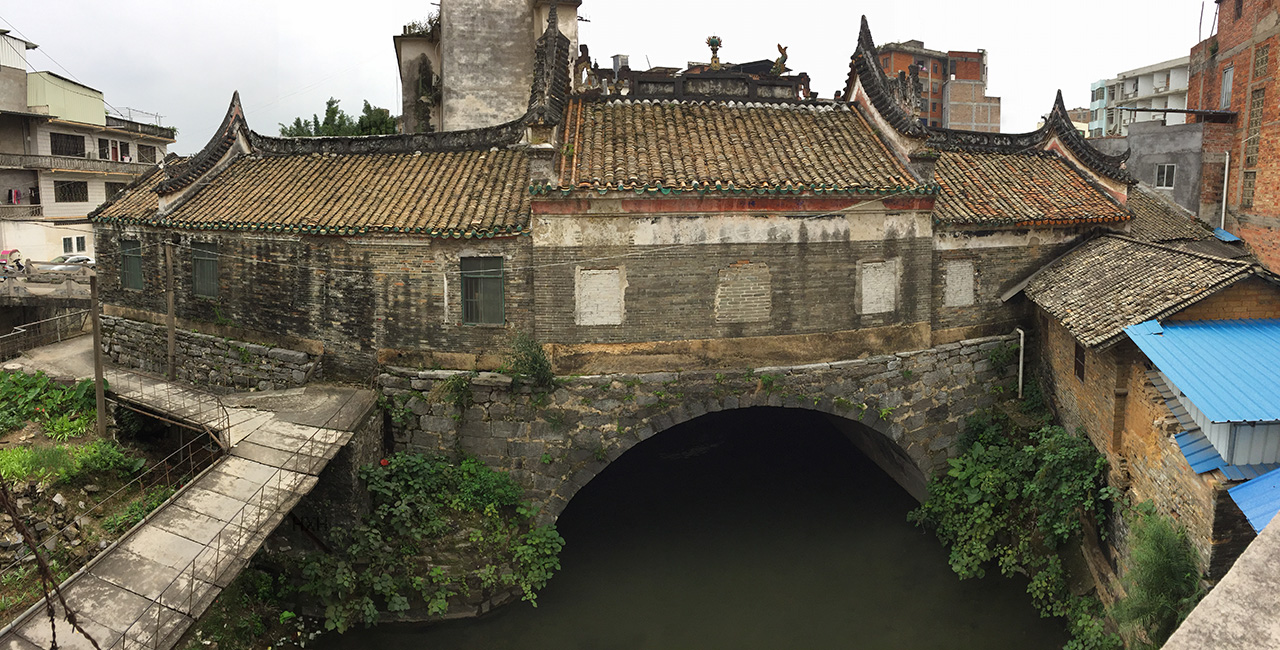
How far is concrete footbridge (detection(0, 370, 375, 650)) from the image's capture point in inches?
412

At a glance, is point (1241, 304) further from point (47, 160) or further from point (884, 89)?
point (47, 160)

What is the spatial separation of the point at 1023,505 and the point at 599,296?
9107 mm

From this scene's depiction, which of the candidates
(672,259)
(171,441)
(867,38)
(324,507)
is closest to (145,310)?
(171,441)

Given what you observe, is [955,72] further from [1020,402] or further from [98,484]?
[98,484]

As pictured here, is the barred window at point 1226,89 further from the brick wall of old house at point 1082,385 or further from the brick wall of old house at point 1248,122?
the brick wall of old house at point 1082,385

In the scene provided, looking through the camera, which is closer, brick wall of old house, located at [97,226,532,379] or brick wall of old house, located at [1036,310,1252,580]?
brick wall of old house, located at [1036,310,1252,580]

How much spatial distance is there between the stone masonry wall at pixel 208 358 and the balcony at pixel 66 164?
2285cm

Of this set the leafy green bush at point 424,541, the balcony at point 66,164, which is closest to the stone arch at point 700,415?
the leafy green bush at point 424,541

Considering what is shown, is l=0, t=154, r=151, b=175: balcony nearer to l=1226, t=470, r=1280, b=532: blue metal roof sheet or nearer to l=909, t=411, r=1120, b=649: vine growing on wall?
l=909, t=411, r=1120, b=649: vine growing on wall

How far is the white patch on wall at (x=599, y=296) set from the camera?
1484cm

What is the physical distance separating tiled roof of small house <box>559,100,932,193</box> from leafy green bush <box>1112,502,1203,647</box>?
7111mm

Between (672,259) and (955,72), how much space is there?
53.9 meters

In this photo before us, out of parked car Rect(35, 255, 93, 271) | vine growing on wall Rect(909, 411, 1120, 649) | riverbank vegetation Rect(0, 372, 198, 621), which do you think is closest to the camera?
riverbank vegetation Rect(0, 372, 198, 621)

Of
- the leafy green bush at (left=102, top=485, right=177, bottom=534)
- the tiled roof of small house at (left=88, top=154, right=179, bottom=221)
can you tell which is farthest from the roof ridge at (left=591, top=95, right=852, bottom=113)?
the leafy green bush at (left=102, top=485, right=177, bottom=534)
